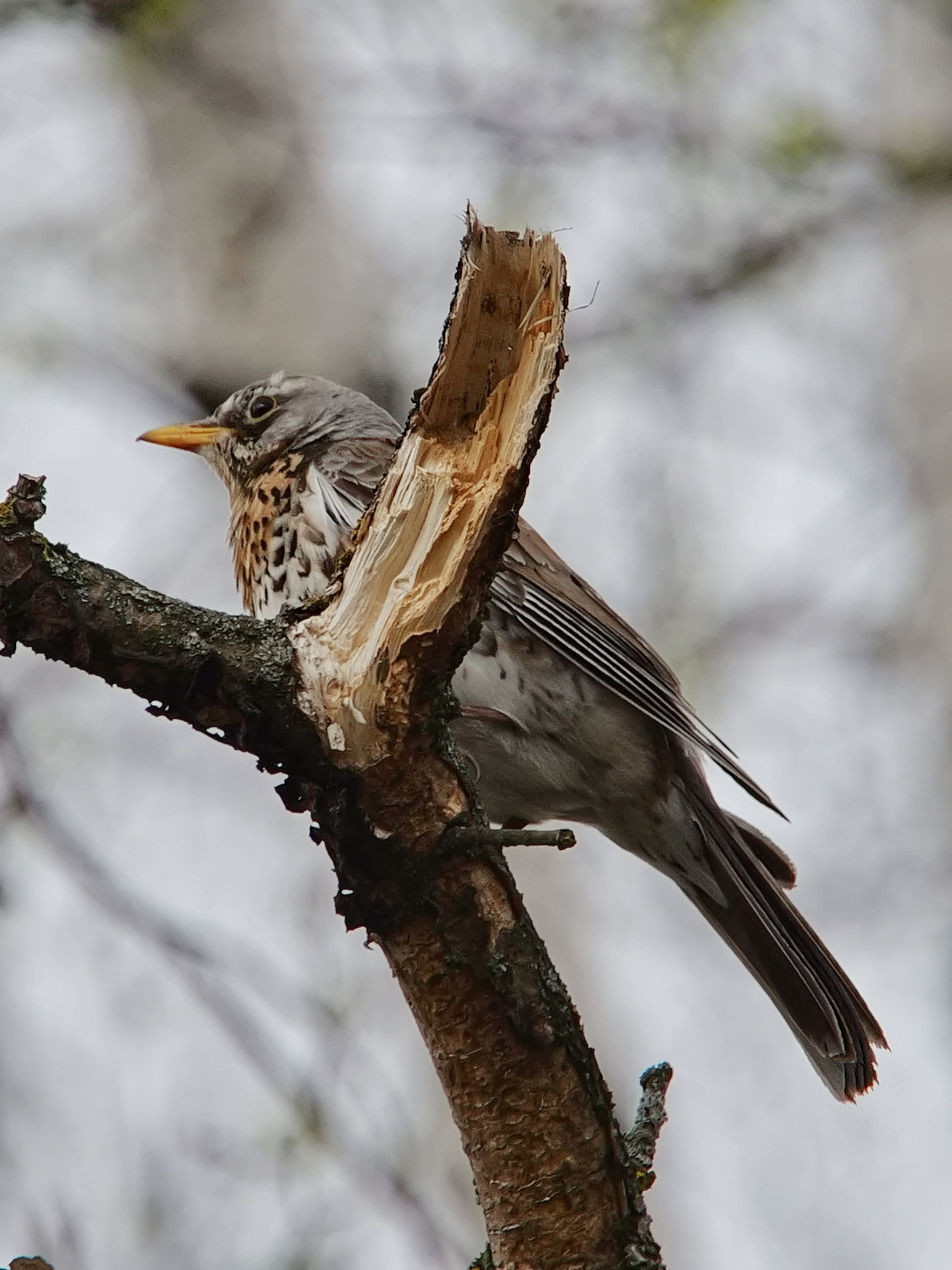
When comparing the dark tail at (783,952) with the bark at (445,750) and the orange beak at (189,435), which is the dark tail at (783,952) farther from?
the orange beak at (189,435)

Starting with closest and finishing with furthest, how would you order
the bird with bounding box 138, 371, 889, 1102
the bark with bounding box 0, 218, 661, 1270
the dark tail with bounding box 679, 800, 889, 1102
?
the bark with bounding box 0, 218, 661, 1270 → the dark tail with bounding box 679, 800, 889, 1102 → the bird with bounding box 138, 371, 889, 1102

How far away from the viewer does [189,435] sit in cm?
522

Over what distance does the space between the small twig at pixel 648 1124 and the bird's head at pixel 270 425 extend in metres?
2.60

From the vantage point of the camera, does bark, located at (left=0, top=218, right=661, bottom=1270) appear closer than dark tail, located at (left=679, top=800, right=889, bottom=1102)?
Yes

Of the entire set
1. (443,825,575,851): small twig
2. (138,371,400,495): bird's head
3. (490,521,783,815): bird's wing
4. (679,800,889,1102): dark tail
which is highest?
(138,371,400,495): bird's head

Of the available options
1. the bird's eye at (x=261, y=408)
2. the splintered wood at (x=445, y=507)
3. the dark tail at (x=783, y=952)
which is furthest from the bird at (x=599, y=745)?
the splintered wood at (x=445, y=507)

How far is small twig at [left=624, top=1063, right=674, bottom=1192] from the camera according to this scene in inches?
106

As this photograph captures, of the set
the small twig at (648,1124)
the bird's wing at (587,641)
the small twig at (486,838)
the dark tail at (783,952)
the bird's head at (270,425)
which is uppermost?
the bird's head at (270,425)

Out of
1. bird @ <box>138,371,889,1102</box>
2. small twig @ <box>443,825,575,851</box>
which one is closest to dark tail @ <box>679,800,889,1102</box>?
bird @ <box>138,371,889,1102</box>

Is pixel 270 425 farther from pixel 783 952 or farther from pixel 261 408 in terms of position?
pixel 783 952

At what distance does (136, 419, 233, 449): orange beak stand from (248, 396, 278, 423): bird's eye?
0.33ft

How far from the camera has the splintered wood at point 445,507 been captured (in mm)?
2521

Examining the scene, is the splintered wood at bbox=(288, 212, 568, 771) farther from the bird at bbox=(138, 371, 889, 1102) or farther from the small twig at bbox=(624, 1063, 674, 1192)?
the bird at bbox=(138, 371, 889, 1102)

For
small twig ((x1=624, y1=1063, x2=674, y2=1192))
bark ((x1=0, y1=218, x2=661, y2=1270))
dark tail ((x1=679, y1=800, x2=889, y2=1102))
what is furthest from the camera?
dark tail ((x1=679, y1=800, x2=889, y2=1102))
